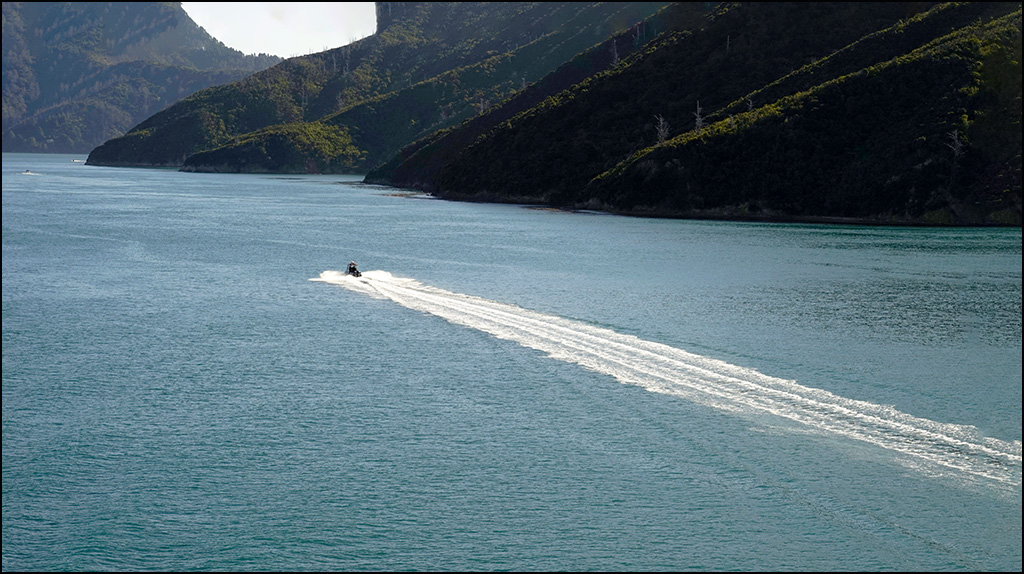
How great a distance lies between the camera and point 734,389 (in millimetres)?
33906

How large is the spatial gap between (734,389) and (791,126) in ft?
313

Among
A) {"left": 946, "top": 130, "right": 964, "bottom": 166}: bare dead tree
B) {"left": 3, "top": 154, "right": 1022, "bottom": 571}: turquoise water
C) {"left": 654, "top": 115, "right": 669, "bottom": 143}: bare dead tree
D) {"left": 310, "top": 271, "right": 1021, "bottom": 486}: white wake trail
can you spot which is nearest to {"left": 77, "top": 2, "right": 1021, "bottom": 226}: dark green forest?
{"left": 946, "top": 130, "right": 964, "bottom": 166}: bare dead tree

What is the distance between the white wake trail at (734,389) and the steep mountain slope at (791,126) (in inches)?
2962

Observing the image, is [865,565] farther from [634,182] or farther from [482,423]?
[634,182]

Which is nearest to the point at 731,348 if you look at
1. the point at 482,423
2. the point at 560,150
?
the point at 482,423

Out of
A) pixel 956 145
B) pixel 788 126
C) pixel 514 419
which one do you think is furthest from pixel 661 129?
pixel 514 419

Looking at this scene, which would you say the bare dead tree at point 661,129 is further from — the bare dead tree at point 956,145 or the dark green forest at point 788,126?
the bare dead tree at point 956,145

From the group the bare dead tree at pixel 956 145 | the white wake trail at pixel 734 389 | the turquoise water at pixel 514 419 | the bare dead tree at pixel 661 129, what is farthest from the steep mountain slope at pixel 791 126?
the white wake trail at pixel 734 389

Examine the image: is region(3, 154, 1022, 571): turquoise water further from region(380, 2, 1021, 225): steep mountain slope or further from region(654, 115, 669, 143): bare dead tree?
region(654, 115, 669, 143): bare dead tree

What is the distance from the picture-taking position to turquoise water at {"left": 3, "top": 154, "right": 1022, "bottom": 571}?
22.1 m

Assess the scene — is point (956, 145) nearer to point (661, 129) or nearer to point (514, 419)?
point (661, 129)

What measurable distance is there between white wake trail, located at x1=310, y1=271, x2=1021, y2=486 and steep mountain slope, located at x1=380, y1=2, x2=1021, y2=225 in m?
75.2

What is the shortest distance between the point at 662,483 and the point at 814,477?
450 cm

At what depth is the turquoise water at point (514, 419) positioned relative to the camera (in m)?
22.1
